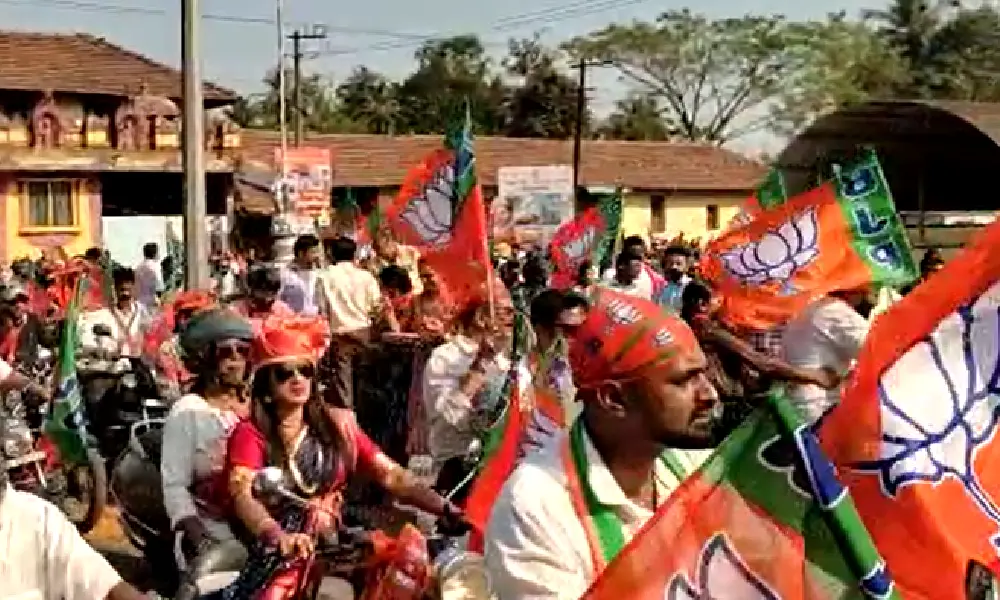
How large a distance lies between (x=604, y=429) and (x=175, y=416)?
290cm

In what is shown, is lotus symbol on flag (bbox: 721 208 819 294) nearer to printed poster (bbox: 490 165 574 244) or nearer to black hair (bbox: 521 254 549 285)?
black hair (bbox: 521 254 549 285)

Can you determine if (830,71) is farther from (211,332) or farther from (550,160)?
(211,332)

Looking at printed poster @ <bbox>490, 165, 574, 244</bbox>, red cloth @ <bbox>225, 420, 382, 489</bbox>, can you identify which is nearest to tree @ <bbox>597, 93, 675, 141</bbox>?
printed poster @ <bbox>490, 165, 574, 244</bbox>

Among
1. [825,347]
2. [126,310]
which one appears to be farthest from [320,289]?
[825,347]

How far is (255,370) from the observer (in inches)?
211

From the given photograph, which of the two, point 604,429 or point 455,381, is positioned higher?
point 604,429

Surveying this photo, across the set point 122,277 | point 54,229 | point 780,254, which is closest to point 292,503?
point 780,254

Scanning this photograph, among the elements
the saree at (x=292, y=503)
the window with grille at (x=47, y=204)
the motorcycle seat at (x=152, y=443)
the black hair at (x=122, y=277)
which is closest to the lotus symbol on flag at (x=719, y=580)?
the saree at (x=292, y=503)

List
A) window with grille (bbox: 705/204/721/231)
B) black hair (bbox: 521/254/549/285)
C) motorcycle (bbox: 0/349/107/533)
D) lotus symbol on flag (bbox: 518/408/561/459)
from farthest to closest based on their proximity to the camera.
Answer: window with grille (bbox: 705/204/721/231)
black hair (bbox: 521/254/549/285)
motorcycle (bbox: 0/349/107/533)
lotus symbol on flag (bbox: 518/408/561/459)

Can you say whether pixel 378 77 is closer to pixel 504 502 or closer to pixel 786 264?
pixel 786 264

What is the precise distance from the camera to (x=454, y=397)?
8.65m

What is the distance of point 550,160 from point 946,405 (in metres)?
49.7

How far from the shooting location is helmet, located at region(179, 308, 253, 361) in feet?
20.9

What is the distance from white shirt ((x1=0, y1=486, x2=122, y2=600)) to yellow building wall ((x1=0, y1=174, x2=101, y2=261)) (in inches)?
1278
